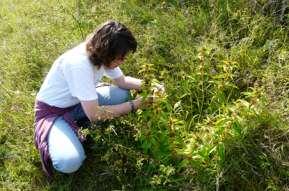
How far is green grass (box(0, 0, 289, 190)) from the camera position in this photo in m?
3.49

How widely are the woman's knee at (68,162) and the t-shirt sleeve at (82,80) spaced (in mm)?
413

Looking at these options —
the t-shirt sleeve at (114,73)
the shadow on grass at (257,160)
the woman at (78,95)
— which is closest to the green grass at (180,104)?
the shadow on grass at (257,160)

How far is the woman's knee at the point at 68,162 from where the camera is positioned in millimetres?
3787

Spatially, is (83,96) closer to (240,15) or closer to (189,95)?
(189,95)

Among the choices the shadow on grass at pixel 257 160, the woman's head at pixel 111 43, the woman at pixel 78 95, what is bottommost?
the shadow on grass at pixel 257 160

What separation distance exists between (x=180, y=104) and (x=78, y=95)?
71cm

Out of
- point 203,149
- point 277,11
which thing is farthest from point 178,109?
point 277,11

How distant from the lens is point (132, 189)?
3.77m

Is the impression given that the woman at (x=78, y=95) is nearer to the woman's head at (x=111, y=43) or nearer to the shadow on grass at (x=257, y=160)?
the woman's head at (x=111, y=43)

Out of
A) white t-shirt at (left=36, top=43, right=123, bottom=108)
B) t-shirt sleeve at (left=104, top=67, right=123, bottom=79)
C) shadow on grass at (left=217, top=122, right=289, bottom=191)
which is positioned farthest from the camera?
t-shirt sleeve at (left=104, top=67, right=123, bottom=79)

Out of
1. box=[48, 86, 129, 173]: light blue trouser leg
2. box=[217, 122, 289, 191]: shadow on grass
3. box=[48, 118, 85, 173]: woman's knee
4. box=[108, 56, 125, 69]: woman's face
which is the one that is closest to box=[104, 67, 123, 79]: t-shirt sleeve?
box=[108, 56, 125, 69]: woman's face

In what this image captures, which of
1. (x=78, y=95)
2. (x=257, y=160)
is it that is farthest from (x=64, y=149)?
(x=257, y=160)

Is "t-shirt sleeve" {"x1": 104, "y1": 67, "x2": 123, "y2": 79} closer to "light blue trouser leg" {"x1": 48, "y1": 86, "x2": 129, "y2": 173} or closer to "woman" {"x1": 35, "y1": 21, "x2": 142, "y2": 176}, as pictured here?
"woman" {"x1": 35, "y1": 21, "x2": 142, "y2": 176}

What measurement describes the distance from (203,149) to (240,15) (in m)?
1.36
